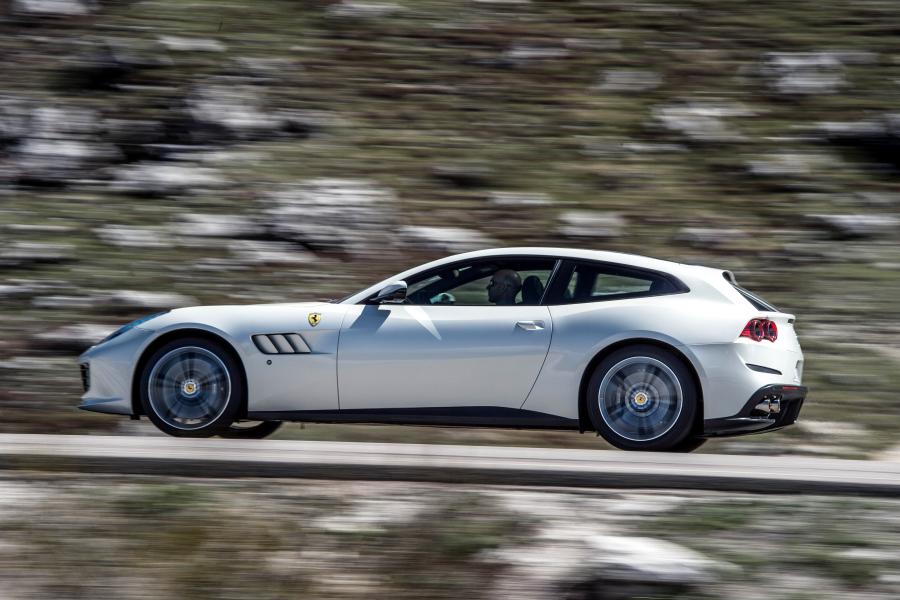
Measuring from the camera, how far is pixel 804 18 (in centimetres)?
1647

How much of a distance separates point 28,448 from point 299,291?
217 inches

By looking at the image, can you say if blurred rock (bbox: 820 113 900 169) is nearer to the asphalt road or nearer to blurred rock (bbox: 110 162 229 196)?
blurred rock (bbox: 110 162 229 196)

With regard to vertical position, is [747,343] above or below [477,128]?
below

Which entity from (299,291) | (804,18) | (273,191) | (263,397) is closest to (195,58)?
(273,191)

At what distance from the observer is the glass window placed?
7.01 meters

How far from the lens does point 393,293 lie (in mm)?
6984

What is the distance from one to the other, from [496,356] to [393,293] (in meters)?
0.75

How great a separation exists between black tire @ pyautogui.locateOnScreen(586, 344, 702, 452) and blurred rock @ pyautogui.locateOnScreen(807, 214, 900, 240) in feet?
21.7

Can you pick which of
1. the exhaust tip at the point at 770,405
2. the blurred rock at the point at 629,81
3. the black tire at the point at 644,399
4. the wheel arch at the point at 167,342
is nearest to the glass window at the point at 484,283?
the black tire at the point at 644,399

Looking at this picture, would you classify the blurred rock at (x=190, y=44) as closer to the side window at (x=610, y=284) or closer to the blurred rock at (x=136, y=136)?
the blurred rock at (x=136, y=136)

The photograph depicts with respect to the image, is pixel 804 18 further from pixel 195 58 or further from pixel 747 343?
pixel 747 343

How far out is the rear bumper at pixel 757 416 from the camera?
664 centimetres

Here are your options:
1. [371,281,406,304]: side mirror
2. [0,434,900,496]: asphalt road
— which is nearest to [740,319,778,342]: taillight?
[0,434,900,496]: asphalt road

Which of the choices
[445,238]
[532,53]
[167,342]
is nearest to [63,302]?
[445,238]
